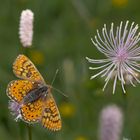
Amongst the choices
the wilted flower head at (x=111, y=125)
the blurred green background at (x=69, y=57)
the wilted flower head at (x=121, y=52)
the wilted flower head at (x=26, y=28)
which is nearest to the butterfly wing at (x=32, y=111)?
the wilted flower head at (x=121, y=52)

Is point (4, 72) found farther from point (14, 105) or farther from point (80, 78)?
point (14, 105)

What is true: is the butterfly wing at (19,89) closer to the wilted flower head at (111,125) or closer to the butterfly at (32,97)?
the butterfly at (32,97)

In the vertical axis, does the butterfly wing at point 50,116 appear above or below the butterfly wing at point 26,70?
below

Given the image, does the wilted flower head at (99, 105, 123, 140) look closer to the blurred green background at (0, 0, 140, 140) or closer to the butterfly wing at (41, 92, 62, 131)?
the blurred green background at (0, 0, 140, 140)

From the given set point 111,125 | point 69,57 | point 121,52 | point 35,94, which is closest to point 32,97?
point 35,94

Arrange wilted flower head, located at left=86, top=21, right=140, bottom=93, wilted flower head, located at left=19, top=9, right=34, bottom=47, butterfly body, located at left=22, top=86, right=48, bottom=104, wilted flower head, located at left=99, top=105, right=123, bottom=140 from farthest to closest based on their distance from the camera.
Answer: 1. wilted flower head, located at left=99, top=105, right=123, bottom=140
2. wilted flower head, located at left=19, top=9, right=34, bottom=47
3. butterfly body, located at left=22, top=86, right=48, bottom=104
4. wilted flower head, located at left=86, top=21, right=140, bottom=93

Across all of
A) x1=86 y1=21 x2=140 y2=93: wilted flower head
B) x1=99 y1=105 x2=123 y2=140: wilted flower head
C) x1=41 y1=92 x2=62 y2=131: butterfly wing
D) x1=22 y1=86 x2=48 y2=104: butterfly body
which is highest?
x1=86 y1=21 x2=140 y2=93: wilted flower head

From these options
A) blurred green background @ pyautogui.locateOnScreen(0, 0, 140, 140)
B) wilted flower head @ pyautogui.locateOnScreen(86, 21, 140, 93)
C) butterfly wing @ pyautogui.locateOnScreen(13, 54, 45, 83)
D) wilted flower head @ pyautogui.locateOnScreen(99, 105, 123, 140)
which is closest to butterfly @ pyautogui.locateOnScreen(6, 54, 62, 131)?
butterfly wing @ pyautogui.locateOnScreen(13, 54, 45, 83)
